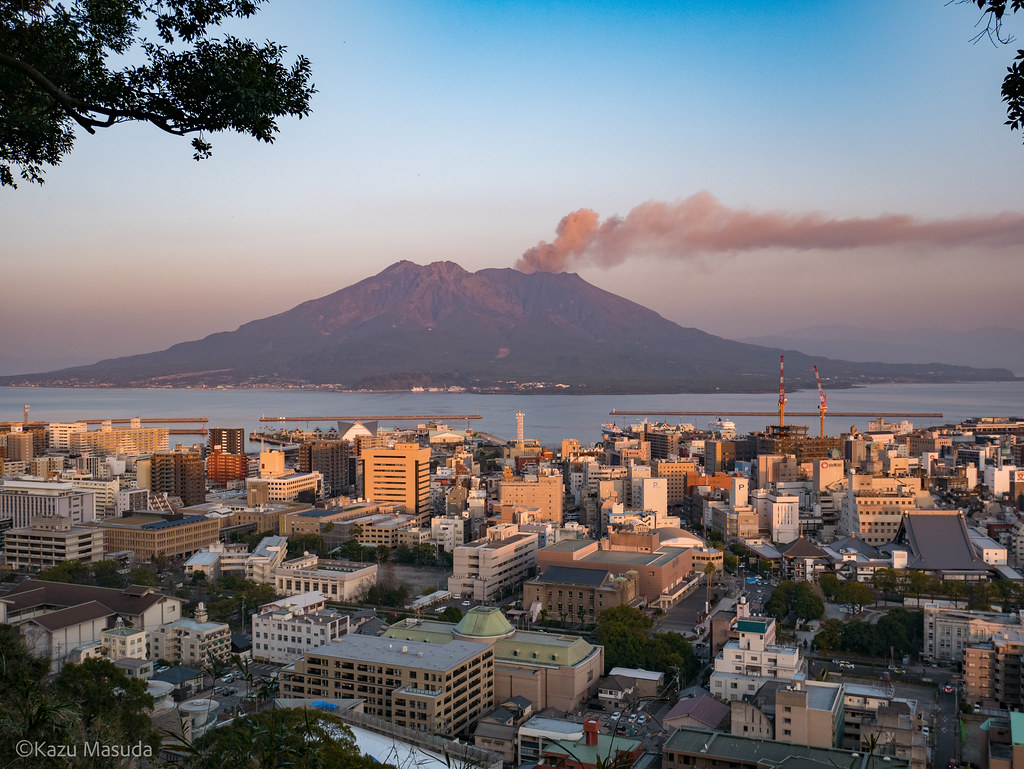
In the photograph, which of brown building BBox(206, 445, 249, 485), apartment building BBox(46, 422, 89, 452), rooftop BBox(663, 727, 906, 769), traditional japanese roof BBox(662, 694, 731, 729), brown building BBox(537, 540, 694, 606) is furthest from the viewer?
apartment building BBox(46, 422, 89, 452)

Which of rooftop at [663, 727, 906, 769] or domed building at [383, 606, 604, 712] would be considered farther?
domed building at [383, 606, 604, 712]

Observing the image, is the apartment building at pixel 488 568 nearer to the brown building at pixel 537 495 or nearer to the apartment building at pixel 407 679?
the apartment building at pixel 407 679

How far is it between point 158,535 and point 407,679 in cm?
698

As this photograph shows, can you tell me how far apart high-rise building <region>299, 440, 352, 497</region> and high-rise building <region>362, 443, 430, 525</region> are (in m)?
3.51

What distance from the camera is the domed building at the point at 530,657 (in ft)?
23.4

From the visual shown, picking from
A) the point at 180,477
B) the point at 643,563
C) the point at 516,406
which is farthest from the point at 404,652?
the point at 516,406

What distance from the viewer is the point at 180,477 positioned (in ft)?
57.3

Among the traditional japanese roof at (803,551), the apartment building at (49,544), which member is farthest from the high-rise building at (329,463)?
the traditional japanese roof at (803,551)

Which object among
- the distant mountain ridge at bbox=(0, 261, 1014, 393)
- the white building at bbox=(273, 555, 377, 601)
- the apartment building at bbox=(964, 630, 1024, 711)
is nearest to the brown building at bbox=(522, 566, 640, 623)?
the white building at bbox=(273, 555, 377, 601)

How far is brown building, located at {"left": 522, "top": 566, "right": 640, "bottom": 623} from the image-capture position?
9.81 metres

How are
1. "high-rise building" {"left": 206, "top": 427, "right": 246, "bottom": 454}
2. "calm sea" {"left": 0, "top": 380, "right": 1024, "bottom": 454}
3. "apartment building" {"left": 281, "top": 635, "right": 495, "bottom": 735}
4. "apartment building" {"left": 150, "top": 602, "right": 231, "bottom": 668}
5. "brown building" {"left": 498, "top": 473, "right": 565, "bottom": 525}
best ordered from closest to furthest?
"apartment building" {"left": 281, "top": 635, "right": 495, "bottom": 735}
"apartment building" {"left": 150, "top": 602, "right": 231, "bottom": 668}
"brown building" {"left": 498, "top": 473, "right": 565, "bottom": 525}
"high-rise building" {"left": 206, "top": 427, "right": 246, "bottom": 454}
"calm sea" {"left": 0, "top": 380, "right": 1024, "bottom": 454}

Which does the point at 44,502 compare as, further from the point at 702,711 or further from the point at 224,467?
the point at 702,711

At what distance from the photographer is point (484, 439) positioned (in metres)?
28.8

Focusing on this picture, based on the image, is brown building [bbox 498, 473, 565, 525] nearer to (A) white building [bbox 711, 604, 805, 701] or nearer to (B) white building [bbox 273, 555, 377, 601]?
(B) white building [bbox 273, 555, 377, 601]
